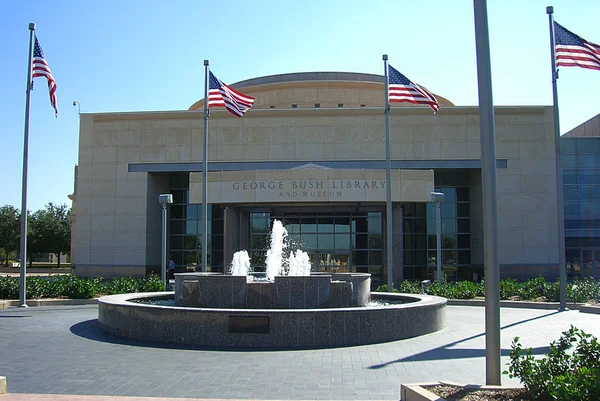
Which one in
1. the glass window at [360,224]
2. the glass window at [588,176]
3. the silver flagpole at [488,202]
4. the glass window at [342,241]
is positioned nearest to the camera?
the silver flagpole at [488,202]

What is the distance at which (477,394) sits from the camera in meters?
6.34

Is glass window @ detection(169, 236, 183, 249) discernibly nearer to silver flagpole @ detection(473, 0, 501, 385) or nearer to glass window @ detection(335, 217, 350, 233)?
glass window @ detection(335, 217, 350, 233)

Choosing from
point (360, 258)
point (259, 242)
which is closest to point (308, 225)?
point (259, 242)

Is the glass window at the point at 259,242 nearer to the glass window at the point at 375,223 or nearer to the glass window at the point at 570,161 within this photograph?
the glass window at the point at 375,223

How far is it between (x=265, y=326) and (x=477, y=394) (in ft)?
17.3

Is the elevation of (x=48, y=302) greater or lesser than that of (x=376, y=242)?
lesser

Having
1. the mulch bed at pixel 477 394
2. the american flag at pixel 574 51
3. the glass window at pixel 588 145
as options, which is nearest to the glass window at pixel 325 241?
the glass window at pixel 588 145

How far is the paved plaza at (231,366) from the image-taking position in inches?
299

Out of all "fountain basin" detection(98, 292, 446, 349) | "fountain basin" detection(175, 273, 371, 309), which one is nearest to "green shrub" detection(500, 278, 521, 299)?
"fountain basin" detection(175, 273, 371, 309)

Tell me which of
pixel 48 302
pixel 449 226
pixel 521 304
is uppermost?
pixel 449 226

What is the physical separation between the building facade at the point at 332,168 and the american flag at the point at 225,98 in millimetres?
10728

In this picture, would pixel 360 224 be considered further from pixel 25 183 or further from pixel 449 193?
pixel 25 183

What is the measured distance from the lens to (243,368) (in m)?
9.01

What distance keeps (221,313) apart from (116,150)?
27.8 m
